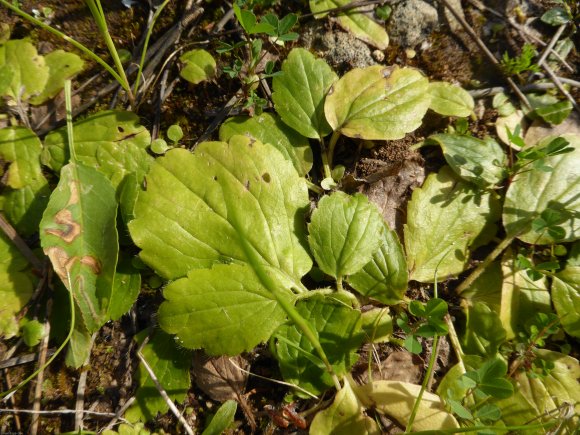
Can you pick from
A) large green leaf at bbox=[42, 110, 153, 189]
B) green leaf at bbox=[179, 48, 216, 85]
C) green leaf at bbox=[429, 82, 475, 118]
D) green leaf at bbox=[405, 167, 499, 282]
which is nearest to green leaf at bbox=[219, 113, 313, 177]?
green leaf at bbox=[179, 48, 216, 85]

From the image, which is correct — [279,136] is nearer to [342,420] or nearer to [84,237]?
[84,237]

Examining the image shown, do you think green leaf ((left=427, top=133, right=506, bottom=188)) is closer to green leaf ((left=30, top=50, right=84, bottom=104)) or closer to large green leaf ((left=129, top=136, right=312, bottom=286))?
large green leaf ((left=129, top=136, right=312, bottom=286))

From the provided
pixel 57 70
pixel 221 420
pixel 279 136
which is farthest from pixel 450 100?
pixel 57 70

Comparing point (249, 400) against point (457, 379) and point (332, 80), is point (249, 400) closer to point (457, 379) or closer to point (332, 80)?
point (457, 379)

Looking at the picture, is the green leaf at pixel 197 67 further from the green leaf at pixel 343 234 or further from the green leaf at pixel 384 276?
the green leaf at pixel 384 276

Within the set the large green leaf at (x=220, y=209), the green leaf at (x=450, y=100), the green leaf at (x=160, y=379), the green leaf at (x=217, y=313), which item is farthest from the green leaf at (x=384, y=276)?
the green leaf at (x=160, y=379)

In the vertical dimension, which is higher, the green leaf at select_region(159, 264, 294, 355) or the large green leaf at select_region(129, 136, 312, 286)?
the large green leaf at select_region(129, 136, 312, 286)

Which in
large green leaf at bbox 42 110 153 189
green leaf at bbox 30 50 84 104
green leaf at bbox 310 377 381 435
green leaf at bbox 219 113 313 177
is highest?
green leaf at bbox 219 113 313 177

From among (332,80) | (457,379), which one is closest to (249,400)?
(457,379)
